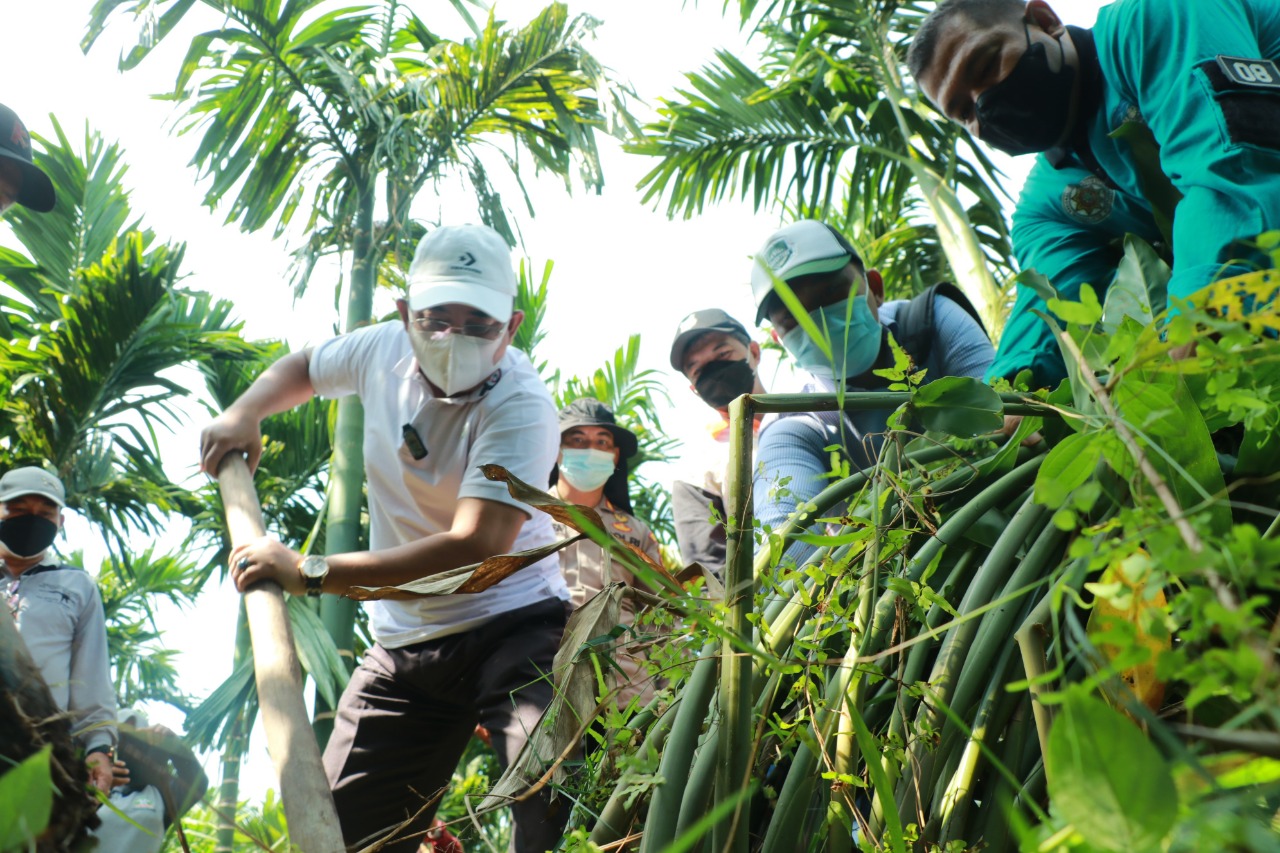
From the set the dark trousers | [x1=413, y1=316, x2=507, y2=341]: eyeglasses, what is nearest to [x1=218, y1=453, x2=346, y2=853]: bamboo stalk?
the dark trousers

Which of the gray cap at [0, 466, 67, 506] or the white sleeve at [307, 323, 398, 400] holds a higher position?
the white sleeve at [307, 323, 398, 400]

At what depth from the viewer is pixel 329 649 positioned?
4.46 metres

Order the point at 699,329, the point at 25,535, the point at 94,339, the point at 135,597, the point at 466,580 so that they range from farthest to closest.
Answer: the point at 135,597 → the point at 94,339 → the point at 25,535 → the point at 699,329 → the point at 466,580

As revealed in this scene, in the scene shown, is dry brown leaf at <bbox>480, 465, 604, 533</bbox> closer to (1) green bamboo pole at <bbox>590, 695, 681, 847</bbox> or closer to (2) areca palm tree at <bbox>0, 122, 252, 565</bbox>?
(1) green bamboo pole at <bbox>590, 695, 681, 847</bbox>

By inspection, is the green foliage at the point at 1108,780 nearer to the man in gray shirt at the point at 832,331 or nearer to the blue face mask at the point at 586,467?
the man in gray shirt at the point at 832,331

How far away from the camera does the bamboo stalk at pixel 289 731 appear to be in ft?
2.93

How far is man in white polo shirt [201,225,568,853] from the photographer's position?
6.22 feet

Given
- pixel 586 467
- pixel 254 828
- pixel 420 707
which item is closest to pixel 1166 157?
pixel 254 828

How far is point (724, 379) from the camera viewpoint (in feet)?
9.02

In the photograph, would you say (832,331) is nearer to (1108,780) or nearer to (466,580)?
(466,580)

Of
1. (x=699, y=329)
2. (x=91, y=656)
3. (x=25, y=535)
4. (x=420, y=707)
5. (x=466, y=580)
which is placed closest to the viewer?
(x=466, y=580)

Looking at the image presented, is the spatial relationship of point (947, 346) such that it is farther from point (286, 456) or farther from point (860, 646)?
point (286, 456)

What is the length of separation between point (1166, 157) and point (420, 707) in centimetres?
165

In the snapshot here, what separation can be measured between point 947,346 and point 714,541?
1.07m
